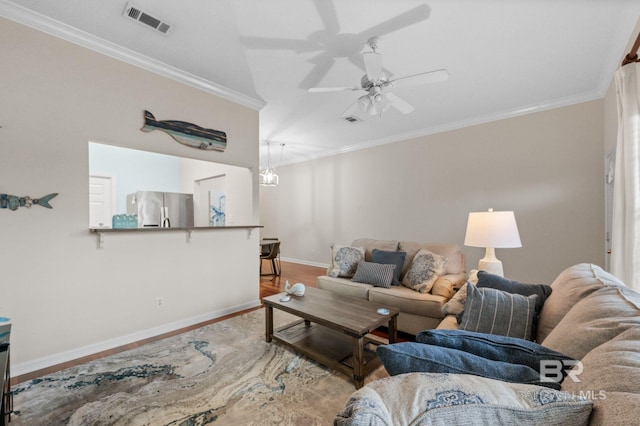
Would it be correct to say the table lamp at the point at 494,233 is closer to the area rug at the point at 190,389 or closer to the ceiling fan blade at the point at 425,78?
the ceiling fan blade at the point at 425,78

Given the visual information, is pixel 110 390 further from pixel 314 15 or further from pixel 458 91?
pixel 458 91

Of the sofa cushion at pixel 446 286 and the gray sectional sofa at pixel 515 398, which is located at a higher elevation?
the gray sectional sofa at pixel 515 398

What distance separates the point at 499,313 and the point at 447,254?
1.66 meters

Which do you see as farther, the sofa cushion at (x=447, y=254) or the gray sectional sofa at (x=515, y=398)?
the sofa cushion at (x=447, y=254)

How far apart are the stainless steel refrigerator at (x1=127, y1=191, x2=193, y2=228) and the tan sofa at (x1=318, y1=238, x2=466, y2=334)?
2.48 m

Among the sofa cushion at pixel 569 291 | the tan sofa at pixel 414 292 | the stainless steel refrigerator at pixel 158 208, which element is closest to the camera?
the sofa cushion at pixel 569 291

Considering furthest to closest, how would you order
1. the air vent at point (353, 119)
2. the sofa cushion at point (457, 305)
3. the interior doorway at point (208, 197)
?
the interior doorway at point (208, 197) → the air vent at point (353, 119) → the sofa cushion at point (457, 305)

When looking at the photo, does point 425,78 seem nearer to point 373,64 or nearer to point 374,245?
point 373,64

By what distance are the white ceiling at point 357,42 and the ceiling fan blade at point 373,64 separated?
0.35 m

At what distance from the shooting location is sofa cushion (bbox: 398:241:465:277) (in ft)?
10.4

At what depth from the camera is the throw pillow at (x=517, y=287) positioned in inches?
65.0

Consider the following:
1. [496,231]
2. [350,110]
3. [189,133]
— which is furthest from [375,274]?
[189,133]

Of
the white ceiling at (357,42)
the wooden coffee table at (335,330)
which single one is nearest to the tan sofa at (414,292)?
the wooden coffee table at (335,330)

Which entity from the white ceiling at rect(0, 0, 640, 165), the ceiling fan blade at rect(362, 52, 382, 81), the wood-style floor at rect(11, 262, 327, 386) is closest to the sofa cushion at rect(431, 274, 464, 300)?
the ceiling fan blade at rect(362, 52, 382, 81)
